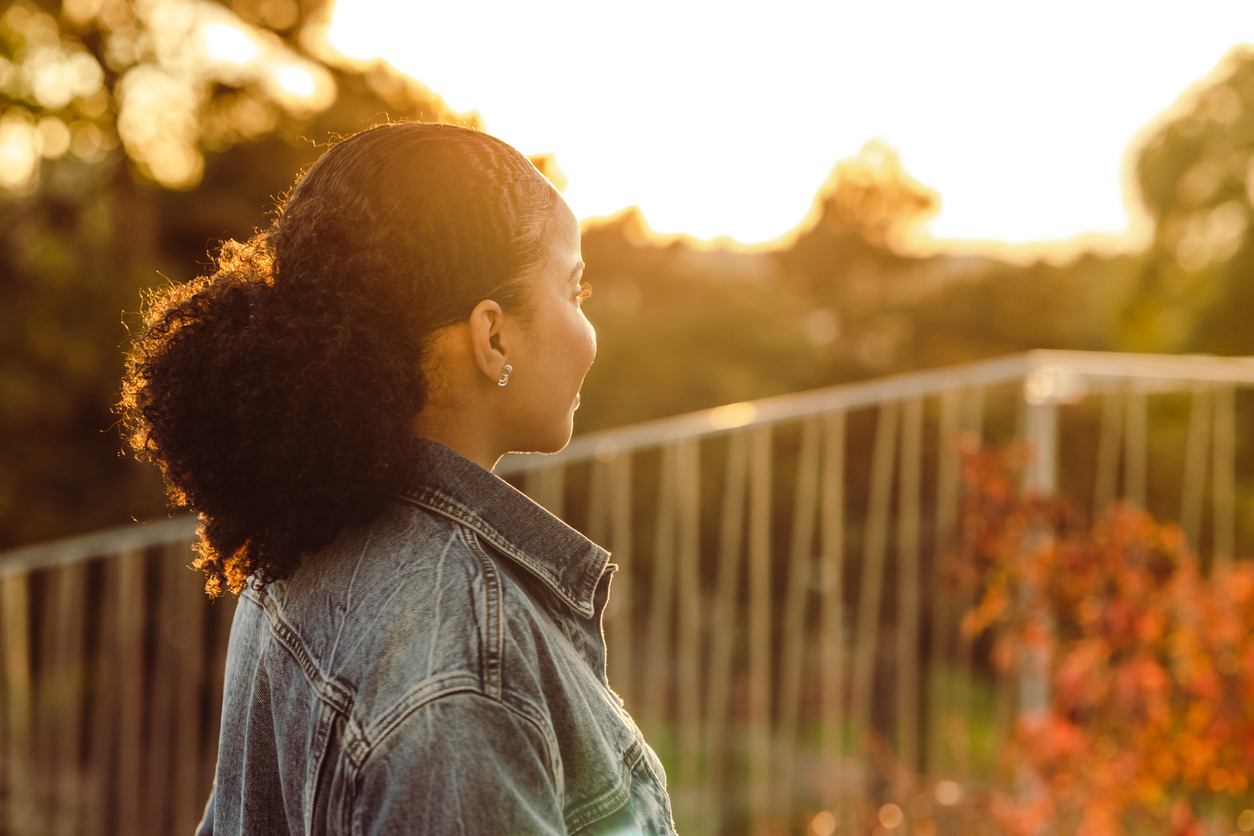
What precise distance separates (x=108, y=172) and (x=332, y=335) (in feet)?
30.9

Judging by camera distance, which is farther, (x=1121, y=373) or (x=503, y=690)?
(x=1121, y=373)

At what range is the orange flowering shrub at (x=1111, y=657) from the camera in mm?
2662

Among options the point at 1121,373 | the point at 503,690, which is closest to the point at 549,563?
the point at 503,690

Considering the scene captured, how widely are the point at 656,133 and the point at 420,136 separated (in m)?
6.55

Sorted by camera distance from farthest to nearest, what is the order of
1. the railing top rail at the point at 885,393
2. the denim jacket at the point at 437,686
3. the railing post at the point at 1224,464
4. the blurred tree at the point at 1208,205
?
the blurred tree at the point at 1208,205 → the railing post at the point at 1224,464 → the railing top rail at the point at 885,393 → the denim jacket at the point at 437,686

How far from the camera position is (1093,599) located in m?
2.81

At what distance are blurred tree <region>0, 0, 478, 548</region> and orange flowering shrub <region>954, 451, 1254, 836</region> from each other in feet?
21.7

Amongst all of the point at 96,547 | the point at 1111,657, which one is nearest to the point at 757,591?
the point at 1111,657

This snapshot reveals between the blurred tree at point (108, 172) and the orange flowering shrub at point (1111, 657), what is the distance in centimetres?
662

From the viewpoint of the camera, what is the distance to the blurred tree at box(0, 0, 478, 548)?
7840 mm

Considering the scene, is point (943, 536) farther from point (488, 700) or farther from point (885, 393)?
point (488, 700)

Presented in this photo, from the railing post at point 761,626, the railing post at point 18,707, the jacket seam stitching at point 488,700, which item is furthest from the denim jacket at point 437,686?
the railing post at point 18,707

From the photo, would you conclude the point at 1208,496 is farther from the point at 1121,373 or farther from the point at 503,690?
the point at 503,690

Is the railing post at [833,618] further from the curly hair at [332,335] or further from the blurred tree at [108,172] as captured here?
the blurred tree at [108,172]
